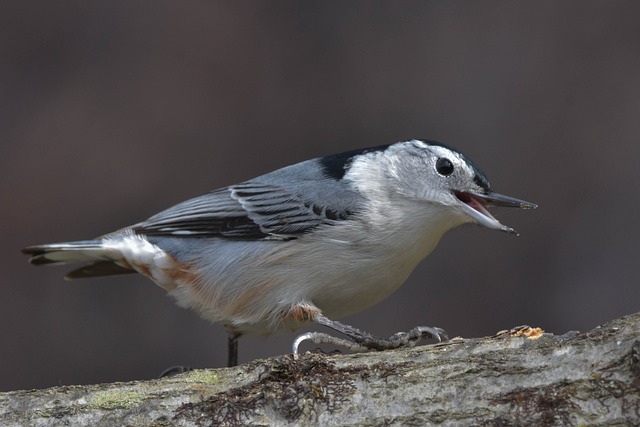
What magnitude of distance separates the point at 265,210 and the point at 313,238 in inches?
7.2

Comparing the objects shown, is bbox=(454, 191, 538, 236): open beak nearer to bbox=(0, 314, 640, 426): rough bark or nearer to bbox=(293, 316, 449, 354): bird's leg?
bbox=(293, 316, 449, 354): bird's leg

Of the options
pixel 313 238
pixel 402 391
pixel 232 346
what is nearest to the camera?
pixel 402 391

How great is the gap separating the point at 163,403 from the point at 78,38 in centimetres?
219

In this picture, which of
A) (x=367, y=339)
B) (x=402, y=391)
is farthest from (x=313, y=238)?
(x=402, y=391)

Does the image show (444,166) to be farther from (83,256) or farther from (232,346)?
(83,256)

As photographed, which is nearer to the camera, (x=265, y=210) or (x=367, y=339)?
(x=367, y=339)

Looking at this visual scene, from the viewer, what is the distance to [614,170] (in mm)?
3572

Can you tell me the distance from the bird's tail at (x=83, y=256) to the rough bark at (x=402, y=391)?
0.72 m

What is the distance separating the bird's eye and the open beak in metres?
0.06

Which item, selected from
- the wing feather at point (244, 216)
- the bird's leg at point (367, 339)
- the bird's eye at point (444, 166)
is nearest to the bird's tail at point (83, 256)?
the wing feather at point (244, 216)

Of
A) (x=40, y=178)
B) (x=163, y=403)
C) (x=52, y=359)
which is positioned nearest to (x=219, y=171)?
(x=40, y=178)

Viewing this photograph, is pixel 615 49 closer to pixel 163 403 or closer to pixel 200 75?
pixel 200 75

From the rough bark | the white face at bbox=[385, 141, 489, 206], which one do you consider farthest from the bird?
the rough bark

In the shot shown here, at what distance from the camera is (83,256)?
2.71 m
